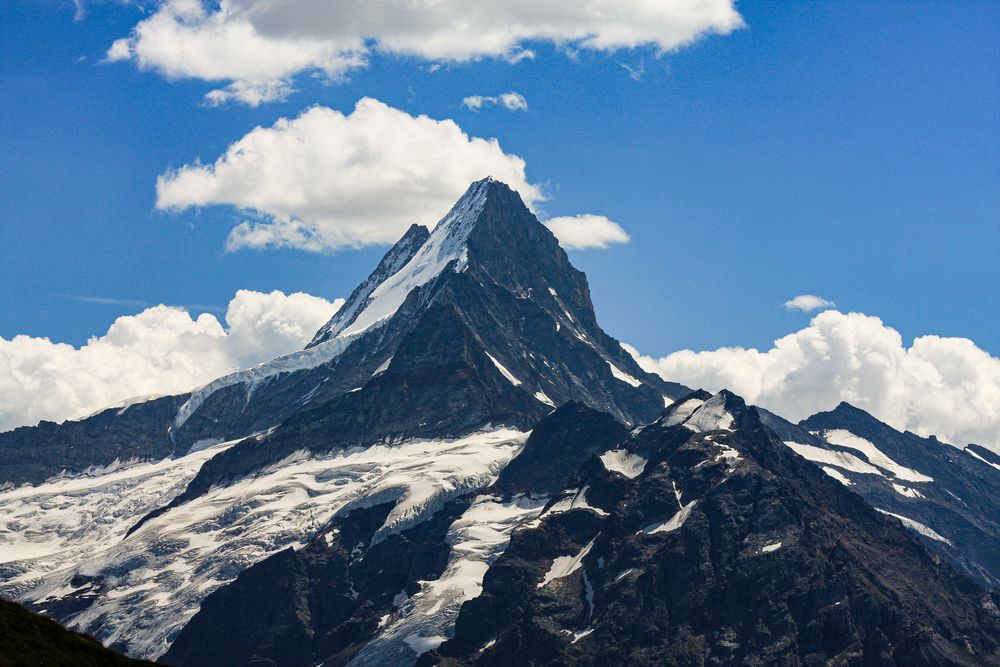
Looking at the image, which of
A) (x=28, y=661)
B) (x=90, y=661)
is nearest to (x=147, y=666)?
(x=90, y=661)

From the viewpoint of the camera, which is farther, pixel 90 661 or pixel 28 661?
pixel 90 661

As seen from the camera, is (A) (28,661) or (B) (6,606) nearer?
(A) (28,661)

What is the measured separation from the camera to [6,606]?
197875mm

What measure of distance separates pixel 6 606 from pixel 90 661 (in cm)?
1318

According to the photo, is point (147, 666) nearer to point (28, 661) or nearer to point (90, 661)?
point (90, 661)

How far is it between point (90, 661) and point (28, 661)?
12.6 m

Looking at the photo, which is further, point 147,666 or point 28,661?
point 147,666

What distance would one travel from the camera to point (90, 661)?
19388 centimetres

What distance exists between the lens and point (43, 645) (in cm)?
19112

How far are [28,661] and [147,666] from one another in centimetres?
1991

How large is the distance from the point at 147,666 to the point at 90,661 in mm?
7855

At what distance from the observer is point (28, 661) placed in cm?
18212

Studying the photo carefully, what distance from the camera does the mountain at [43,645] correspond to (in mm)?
185125

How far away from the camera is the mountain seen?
185125 mm
